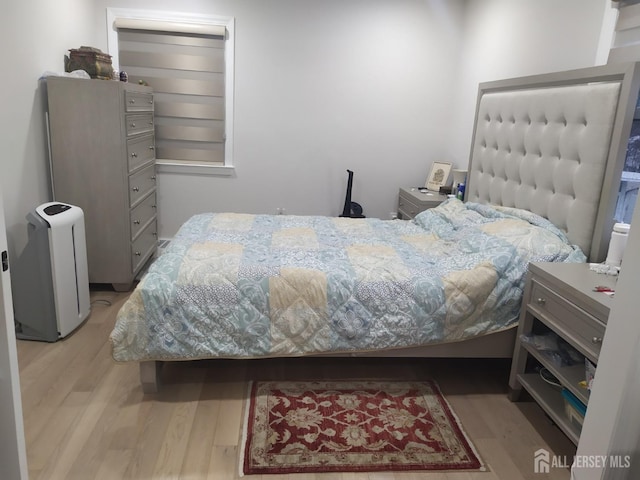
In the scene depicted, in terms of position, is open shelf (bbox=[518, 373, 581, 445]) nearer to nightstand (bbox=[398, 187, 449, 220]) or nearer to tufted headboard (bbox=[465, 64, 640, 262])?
tufted headboard (bbox=[465, 64, 640, 262])

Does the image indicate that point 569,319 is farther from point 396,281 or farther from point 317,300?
point 317,300

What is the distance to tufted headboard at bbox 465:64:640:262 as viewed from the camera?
2168 millimetres

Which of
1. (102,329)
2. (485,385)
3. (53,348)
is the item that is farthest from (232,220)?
(485,385)

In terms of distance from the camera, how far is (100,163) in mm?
3215

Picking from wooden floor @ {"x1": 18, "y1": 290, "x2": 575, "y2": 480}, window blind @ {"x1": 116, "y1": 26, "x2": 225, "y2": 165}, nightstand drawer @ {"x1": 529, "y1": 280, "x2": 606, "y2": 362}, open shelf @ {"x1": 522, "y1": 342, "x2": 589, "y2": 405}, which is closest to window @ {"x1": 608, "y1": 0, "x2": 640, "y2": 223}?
nightstand drawer @ {"x1": 529, "y1": 280, "x2": 606, "y2": 362}

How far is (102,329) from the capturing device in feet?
9.50

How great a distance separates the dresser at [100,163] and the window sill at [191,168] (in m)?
0.85

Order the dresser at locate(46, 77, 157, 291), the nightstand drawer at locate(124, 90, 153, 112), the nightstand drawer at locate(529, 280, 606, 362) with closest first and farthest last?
the nightstand drawer at locate(529, 280, 606, 362) < the dresser at locate(46, 77, 157, 291) < the nightstand drawer at locate(124, 90, 153, 112)

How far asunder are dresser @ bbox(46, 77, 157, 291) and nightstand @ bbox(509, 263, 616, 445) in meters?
2.61


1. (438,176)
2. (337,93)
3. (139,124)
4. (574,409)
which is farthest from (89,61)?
(574,409)

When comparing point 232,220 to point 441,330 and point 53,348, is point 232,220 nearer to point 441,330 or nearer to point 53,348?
point 53,348

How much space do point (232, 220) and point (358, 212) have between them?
1.63 m

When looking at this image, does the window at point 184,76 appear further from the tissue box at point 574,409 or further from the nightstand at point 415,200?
the tissue box at point 574,409

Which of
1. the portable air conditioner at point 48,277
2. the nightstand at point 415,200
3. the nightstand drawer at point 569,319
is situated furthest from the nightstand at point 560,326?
the portable air conditioner at point 48,277
